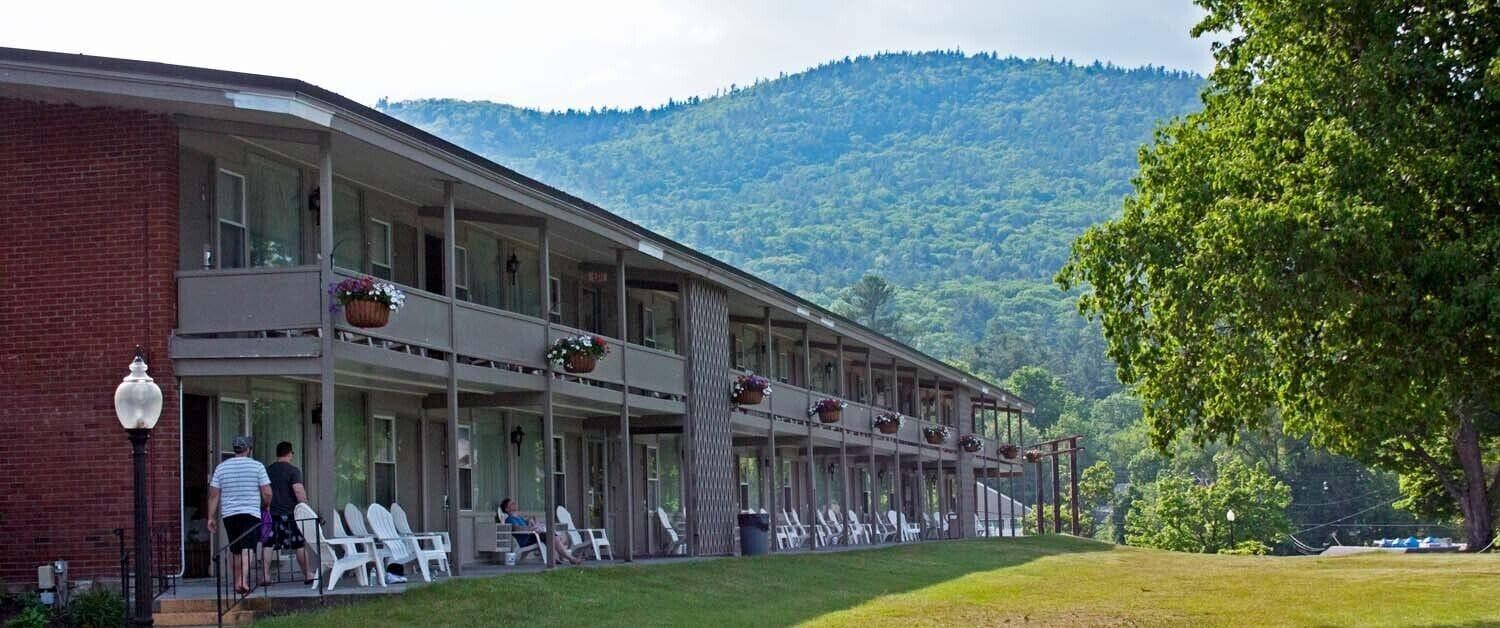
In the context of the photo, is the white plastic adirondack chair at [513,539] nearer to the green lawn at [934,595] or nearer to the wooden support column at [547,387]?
the wooden support column at [547,387]

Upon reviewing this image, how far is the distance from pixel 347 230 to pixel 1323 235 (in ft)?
38.6

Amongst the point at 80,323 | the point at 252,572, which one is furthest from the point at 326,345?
the point at 80,323

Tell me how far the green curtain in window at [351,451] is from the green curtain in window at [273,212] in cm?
237

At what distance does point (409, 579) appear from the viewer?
760 inches

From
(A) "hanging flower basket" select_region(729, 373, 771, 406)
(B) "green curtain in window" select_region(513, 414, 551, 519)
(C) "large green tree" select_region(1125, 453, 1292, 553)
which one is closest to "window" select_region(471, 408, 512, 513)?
(B) "green curtain in window" select_region(513, 414, 551, 519)

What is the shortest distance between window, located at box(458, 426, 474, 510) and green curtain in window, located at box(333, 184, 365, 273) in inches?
158

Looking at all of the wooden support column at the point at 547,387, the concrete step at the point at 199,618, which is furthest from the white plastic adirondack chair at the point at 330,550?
the wooden support column at the point at 547,387

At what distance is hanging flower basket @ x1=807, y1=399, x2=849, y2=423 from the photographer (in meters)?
36.2

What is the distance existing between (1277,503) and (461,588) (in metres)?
75.2

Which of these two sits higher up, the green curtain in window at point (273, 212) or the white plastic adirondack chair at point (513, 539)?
the green curtain in window at point (273, 212)

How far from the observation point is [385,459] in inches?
909

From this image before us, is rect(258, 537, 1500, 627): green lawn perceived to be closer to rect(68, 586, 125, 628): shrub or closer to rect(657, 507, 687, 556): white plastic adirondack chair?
rect(68, 586, 125, 628): shrub

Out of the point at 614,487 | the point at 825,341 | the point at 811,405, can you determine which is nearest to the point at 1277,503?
the point at 825,341

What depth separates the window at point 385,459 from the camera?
2280 cm
